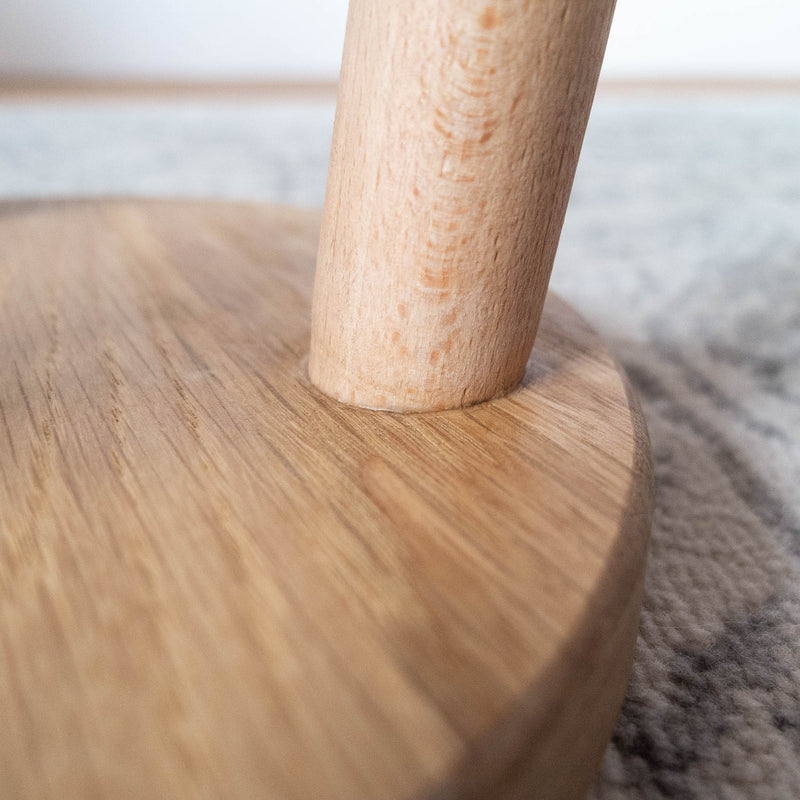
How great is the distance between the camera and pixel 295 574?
252mm

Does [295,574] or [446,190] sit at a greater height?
[446,190]

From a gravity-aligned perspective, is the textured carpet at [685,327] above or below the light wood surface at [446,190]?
below

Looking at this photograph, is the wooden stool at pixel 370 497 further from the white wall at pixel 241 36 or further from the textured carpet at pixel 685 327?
the white wall at pixel 241 36

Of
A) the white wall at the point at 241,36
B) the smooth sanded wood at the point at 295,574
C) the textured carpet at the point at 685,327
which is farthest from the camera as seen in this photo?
the white wall at the point at 241,36

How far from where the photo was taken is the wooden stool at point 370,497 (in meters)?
0.21

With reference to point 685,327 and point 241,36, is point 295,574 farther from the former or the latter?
point 241,36

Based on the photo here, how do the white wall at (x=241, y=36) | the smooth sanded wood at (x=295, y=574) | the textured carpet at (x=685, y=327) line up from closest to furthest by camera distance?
the smooth sanded wood at (x=295, y=574), the textured carpet at (x=685, y=327), the white wall at (x=241, y=36)

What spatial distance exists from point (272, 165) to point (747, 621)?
41.6 inches

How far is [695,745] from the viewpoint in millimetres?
325

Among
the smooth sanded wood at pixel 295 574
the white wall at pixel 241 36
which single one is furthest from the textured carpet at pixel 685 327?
the white wall at pixel 241 36

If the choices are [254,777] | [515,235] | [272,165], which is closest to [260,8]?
[272,165]

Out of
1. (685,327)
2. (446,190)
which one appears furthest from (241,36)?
(446,190)

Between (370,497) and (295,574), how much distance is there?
47 millimetres

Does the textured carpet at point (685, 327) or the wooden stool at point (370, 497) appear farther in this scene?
the textured carpet at point (685, 327)
